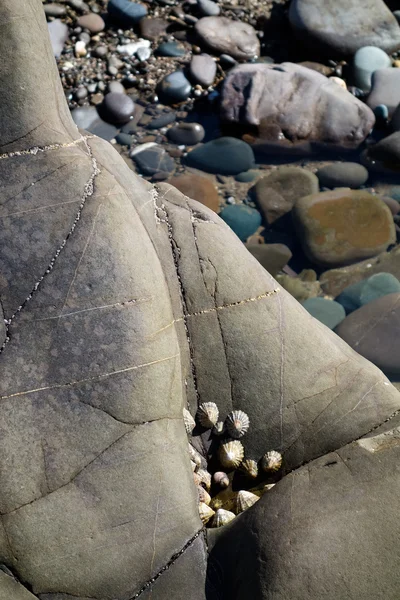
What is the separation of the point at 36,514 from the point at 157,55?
7932mm

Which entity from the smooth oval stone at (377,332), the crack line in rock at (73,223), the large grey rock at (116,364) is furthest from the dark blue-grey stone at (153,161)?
the crack line in rock at (73,223)

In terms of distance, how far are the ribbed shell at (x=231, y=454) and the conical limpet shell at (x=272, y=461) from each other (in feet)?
0.54

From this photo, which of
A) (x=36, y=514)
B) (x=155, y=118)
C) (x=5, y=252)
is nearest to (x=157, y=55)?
(x=155, y=118)

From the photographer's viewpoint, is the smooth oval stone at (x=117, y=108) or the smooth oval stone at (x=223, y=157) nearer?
the smooth oval stone at (x=223, y=157)

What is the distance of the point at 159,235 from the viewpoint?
482 cm

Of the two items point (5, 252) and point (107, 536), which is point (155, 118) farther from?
point (107, 536)

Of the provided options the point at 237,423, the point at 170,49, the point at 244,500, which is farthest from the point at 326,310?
the point at 170,49

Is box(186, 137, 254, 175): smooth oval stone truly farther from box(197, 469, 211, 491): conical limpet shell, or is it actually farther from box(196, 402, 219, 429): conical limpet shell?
box(197, 469, 211, 491): conical limpet shell

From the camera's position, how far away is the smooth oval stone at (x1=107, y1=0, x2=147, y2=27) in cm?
1013

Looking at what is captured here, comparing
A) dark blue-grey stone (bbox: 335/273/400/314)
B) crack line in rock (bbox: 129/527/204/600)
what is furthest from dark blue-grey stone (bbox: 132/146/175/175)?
crack line in rock (bbox: 129/527/204/600)

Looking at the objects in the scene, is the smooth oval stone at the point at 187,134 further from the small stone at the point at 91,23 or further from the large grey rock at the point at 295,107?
the small stone at the point at 91,23

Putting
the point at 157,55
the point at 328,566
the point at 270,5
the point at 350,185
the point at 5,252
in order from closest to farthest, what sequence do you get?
1. the point at 328,566
2. the point at 5,252
3. the point at 350,185
4. the point at 157,55
5. the point at 270,5

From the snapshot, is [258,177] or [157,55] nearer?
[258,177]

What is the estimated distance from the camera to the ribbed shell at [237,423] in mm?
4668
